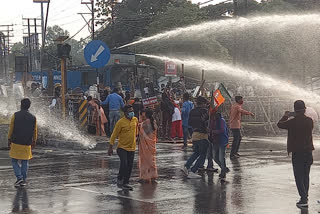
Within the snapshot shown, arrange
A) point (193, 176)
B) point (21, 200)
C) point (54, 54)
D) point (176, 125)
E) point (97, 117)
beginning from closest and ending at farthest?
point (21, 200) < point (193, 176) < point (176, 125) < point (97, 117) < point (54, 54)

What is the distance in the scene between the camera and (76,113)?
74.4 ft

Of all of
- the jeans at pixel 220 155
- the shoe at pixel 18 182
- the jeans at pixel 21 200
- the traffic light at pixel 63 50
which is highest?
the traffic light at pixel 63 50

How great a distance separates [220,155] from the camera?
13.6 metres

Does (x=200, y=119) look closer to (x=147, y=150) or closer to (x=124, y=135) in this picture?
(x=147, y=150)

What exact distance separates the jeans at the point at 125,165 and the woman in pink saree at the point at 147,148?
90 cm

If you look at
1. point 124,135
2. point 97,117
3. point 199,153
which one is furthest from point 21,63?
point 124,135

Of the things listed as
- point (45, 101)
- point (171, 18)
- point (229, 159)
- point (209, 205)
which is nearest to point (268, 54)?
point (171, 18)

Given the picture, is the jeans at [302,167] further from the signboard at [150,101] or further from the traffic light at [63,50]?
the signboard at [150,101]

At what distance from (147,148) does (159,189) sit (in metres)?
1.46

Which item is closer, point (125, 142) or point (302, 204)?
point (302, 204)

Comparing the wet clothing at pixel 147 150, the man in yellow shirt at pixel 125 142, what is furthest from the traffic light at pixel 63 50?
the man in yellow shirt at pixel 125 142

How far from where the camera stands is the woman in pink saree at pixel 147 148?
13.0m

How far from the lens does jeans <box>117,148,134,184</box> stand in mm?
11938

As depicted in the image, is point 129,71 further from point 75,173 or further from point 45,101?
point 75,173
